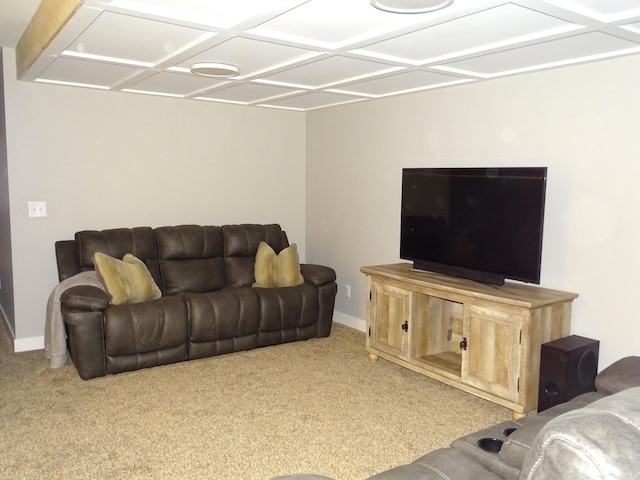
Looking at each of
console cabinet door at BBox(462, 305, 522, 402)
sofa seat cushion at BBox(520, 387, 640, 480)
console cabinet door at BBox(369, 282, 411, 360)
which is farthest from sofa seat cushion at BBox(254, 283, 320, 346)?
sofa seat cushion at BBox(520, 387, 640, 480)

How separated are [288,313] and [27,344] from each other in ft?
7.16

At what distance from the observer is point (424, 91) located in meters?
4.37

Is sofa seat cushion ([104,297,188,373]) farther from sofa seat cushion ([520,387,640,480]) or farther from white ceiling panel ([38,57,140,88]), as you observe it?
sofa seat cushion ([520,387,640,480])

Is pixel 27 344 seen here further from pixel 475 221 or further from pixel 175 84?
pixel 475 221

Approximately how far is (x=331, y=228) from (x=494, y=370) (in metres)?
2.57

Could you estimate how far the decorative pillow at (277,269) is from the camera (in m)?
4.80

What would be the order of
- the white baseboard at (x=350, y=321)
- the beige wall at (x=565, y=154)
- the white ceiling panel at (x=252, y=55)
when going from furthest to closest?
1. the white baseboard at (x=350, y=321)
2. the beige wall at (x=565, y=154)
3. the white ceiling panel at (x=252, y=55)

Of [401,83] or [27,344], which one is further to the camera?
[27,344]

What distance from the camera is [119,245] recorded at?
449cm

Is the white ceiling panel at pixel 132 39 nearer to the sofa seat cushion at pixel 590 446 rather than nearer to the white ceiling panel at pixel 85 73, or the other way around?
the white ceiling panel at pixel 85 73

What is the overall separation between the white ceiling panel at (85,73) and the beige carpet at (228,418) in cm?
216

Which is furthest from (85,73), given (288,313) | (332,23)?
(288,313)

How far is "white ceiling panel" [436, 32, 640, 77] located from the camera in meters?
2.75

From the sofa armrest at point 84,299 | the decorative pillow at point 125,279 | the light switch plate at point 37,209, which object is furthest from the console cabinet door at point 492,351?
the light switch plate at point 37,209
